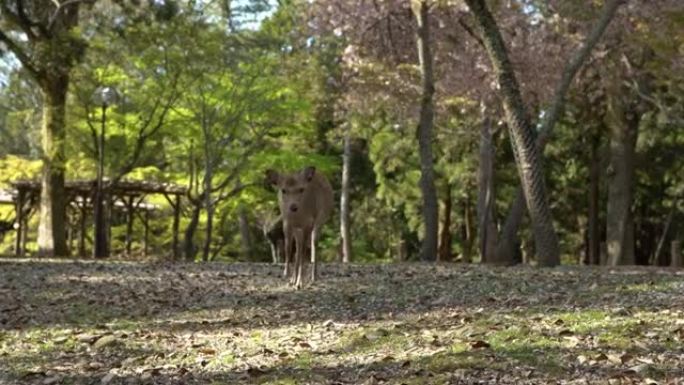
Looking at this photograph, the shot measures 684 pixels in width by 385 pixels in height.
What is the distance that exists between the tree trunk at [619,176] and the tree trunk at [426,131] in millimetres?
7369

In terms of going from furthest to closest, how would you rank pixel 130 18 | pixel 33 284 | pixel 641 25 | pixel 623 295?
pixel 130 18 → pixel 641 25 → pixel 33 284 → pixel 623 295

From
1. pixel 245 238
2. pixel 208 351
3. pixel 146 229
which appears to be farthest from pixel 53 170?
pixel 208 351

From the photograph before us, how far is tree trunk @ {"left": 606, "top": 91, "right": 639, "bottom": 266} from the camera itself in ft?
77.0

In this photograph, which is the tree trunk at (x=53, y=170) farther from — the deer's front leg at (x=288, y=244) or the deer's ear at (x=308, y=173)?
the deer's ear at (x=308, y=173)

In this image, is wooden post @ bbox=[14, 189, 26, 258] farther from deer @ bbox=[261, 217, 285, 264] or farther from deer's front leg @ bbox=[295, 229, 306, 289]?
deer's front leg @ bbox=[295, 229, 306, 289]

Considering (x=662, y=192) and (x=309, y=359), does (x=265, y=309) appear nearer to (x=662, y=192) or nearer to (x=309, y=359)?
(x=309, y=359)

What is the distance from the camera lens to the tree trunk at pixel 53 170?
72.3 feet

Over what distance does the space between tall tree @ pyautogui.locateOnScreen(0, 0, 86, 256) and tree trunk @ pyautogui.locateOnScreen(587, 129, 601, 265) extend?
16.1m

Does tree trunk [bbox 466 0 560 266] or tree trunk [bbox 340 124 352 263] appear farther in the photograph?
tree trunk [bbox 340 124 352 263]

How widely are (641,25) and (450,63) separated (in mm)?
5011

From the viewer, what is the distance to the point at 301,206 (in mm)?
9992

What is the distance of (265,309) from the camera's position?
8.61 metres

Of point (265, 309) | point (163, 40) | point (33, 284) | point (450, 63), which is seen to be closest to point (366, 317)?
point (265, 309)

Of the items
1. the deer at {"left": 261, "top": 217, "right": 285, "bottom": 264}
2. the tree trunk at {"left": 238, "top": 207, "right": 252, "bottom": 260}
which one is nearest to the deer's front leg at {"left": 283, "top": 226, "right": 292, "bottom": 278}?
the deer at {"left": 261, "top": 217, "right": 285, "bottom": 264}
